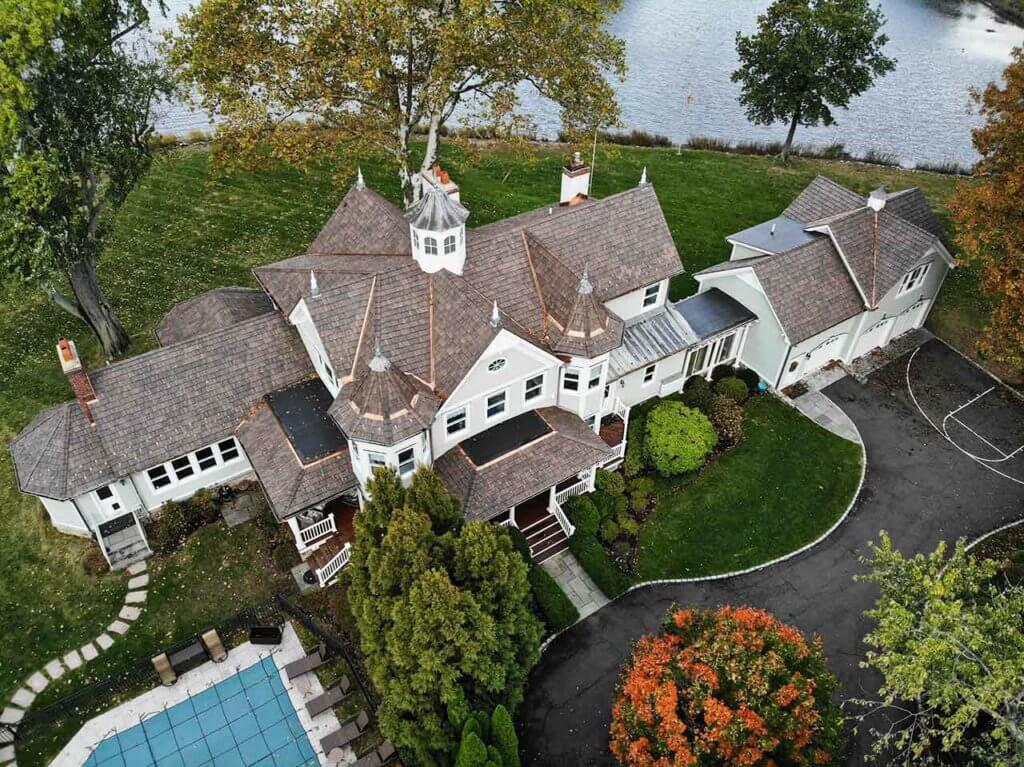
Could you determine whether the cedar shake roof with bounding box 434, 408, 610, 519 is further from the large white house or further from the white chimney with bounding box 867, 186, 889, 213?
the white chimney with bounding box 867, 186, 889, 213

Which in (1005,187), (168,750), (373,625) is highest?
(1005,187)

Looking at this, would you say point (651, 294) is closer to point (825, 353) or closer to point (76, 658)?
point (825, 353)

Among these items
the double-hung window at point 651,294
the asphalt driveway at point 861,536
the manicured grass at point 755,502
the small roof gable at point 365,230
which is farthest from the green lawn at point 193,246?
the manicured grass at point 755,502

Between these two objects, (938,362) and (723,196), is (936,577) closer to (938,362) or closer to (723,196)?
(938,362)

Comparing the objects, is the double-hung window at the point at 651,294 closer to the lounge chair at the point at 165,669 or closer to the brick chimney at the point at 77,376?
the brick chimney at the point at 77,376

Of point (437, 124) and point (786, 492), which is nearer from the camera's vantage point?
point (786, 492)

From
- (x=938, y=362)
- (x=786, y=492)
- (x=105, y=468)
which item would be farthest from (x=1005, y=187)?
(x=105, y=468)

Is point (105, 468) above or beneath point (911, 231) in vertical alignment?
beneath
